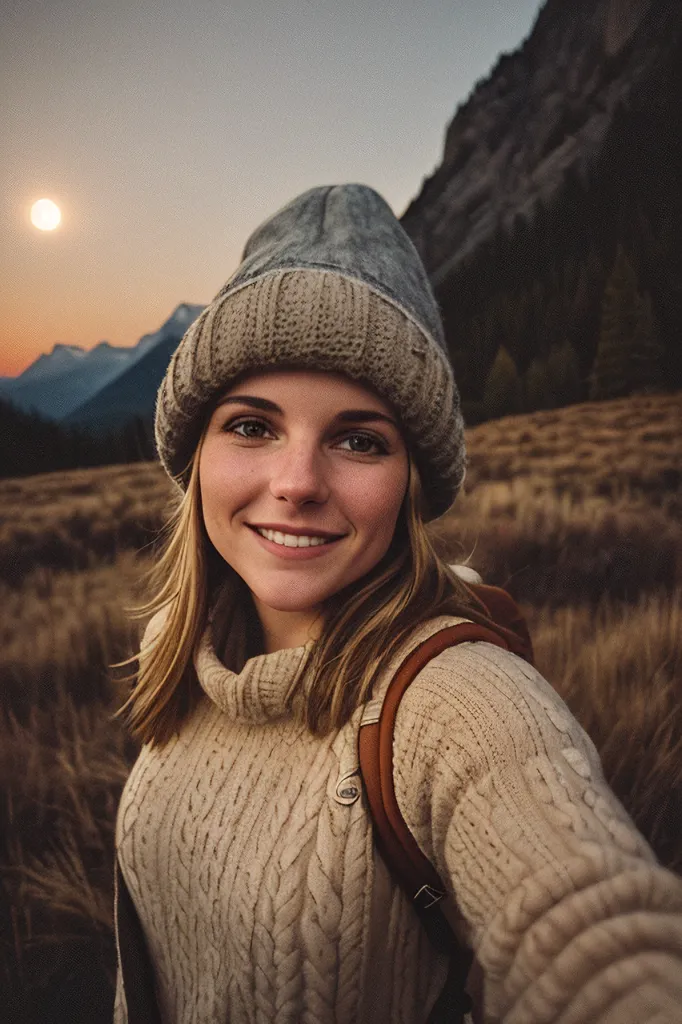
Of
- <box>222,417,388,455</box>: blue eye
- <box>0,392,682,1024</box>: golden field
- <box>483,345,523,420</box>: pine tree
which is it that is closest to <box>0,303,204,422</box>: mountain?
<box>0,392,682,1024</box>: golden field

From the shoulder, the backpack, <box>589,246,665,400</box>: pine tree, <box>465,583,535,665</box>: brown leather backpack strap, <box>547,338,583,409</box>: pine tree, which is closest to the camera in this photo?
the shoulder

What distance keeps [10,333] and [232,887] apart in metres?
1.37

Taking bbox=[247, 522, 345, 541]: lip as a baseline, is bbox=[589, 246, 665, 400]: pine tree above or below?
above

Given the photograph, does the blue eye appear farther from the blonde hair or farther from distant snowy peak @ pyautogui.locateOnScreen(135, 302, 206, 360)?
distant snowy peak @ pyautogui.locateOnScreen(135, 302, 206, 360)

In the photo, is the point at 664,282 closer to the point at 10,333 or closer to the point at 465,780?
the point at 465,780

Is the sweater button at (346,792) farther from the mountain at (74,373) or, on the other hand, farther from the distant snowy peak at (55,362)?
the distant snowy peak at (55,362)

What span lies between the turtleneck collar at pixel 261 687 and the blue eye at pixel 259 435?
323 millimetres

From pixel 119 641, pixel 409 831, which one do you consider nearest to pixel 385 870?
pixel 409 831

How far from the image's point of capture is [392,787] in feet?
2.22

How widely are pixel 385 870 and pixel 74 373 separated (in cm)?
138

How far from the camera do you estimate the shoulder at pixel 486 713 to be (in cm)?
58

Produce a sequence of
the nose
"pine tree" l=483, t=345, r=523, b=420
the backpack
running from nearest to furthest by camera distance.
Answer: the backpack
the nose
"pine tree" l=483, t=345, r=523, b=420

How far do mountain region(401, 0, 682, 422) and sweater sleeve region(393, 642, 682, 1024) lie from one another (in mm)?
983

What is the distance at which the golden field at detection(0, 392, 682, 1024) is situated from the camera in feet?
3.89
